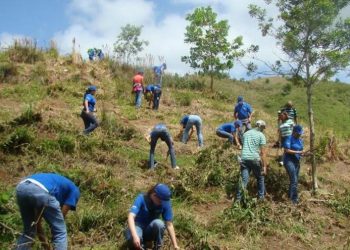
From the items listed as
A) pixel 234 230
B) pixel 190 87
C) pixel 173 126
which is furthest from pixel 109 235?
pixel 190 87

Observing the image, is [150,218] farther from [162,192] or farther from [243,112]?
[243,112]

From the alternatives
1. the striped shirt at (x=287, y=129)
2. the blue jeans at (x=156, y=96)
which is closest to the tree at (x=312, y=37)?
the striped shirt at (x=287, y=129)

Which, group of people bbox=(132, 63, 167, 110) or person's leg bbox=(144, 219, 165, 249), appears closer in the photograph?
person's leg bbox=(144, 219, 165, 249)

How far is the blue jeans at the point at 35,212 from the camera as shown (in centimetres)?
553

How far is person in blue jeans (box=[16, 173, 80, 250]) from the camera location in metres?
5.54

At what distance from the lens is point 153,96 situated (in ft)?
60.7

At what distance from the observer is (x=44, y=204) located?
5.55 metres

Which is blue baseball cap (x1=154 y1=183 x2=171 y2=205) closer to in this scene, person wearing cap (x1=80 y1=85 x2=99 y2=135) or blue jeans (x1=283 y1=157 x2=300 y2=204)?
blue jeans (x1=283 y1=157 x2=300 y2=204)

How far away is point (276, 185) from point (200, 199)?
6.01 feet

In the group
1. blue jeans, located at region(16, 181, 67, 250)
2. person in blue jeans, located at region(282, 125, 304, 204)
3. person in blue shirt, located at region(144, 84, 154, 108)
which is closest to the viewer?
blue jeans, located at region(16, 181, 67, 250)

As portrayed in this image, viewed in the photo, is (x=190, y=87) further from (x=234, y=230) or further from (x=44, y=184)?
(x=44, y=184)

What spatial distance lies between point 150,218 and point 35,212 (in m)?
1.52

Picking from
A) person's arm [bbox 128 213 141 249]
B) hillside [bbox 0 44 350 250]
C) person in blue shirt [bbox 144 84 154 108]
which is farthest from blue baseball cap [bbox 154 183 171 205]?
person in blue shirt [bbox 144 84 154 108]

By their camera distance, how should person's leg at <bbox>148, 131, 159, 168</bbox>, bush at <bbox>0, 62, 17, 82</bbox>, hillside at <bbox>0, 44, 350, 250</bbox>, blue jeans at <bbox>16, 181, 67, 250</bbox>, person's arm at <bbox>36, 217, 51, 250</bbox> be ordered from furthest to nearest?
1. bush at <bbox>0, 62, 17, 82</bbox>
2. person's leg at <bbox>148, 131, 159, 168</bbox>
3. hillside at <bbox>0, 44, 350, 250</bbox>
4. person's arm at <bbox>36, 217, 51, 250</bbox>
5. blue jeans at <bbox>16, 181, 67, 250</bbox>
